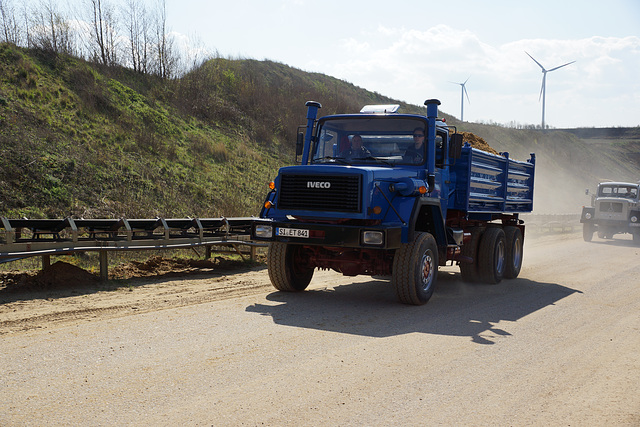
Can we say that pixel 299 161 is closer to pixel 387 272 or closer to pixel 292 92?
pixel 387 272

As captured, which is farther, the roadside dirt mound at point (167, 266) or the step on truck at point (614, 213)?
the step on truck at point (614, 213)

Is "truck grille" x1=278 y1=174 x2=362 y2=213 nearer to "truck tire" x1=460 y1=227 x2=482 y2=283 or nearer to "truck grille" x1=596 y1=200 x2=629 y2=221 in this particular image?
"truck tire" x1=460 y1=227 x2=482 y2=283

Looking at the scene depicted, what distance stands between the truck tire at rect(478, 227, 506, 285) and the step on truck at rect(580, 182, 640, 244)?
13769mm

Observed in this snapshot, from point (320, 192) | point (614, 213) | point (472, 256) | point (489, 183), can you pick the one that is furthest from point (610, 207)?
point (320, 192)

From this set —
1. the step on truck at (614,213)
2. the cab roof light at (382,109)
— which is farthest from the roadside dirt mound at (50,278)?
the step on truck at (614,213)

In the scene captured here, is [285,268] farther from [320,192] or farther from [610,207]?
[610,207]

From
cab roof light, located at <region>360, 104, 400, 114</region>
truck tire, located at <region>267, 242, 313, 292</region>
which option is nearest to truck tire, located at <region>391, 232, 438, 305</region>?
truck tire, located at <region>267, 242, 313, 292</region>

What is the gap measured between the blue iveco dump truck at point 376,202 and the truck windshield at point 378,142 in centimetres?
2

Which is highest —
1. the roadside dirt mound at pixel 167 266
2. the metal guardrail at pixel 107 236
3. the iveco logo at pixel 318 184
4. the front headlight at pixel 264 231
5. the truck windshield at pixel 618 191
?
the truck windshield at pixel 618 191

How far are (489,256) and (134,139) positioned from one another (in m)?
16.3

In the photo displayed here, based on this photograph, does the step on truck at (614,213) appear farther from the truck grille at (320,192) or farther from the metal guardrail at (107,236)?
the truck grille at (320,192)

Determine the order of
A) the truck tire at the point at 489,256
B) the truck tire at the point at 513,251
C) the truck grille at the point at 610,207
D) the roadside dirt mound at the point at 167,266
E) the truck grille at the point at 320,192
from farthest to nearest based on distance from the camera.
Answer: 1. the truck grille at the point at 610,207
2. the truck tire at the point at 513,251
3. the truck tire at the point at 489,256
4. the roadside dirt mound at the point at 167,266
5. the truck grille at the point at 320,192

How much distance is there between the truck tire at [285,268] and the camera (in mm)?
9148

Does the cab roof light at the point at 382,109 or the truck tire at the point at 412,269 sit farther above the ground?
the cab roof light at the point at 382,109
